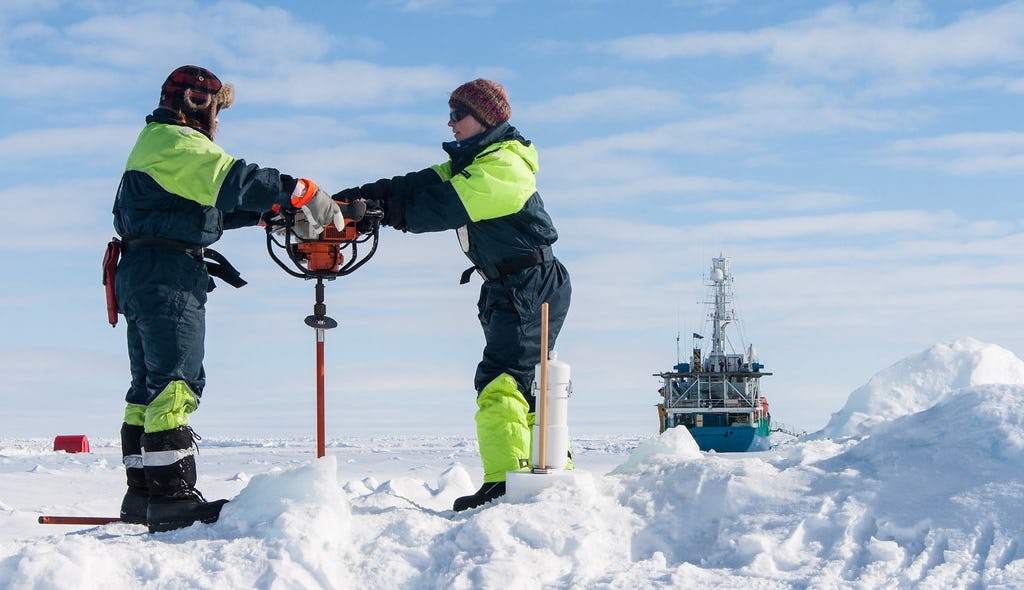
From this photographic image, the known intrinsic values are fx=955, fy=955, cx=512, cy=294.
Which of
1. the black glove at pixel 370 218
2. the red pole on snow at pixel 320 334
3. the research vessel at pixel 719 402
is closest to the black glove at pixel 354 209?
the black glove at pixel 370 218

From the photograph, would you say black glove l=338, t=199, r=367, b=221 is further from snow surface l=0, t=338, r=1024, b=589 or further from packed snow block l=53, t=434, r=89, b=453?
packed snow block l=53, t=434, r=89, b=453

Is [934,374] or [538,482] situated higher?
[934,374]

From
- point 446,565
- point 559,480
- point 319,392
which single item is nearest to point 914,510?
point 559,480

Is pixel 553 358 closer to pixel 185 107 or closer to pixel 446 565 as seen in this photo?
pixel 446 565

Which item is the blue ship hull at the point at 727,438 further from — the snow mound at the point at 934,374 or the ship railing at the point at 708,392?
the snow mound at the point at 934,374

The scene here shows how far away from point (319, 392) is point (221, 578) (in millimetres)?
1192

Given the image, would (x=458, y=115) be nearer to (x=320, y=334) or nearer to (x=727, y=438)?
(x=320, y=334)

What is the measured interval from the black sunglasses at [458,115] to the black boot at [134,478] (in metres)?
2.11

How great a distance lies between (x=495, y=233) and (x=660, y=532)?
1565 mm

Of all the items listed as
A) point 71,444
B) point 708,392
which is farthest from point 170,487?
point 708,392

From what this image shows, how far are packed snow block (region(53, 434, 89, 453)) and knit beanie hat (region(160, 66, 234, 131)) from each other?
15442 millimetres

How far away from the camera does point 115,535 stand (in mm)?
4133

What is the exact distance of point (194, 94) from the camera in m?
4.23

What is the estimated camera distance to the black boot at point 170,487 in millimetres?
4000
